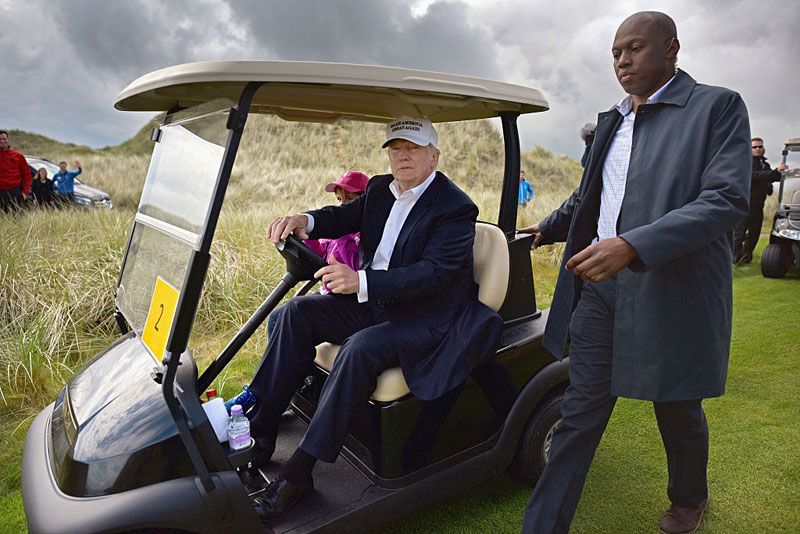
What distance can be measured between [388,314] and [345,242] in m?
1.07

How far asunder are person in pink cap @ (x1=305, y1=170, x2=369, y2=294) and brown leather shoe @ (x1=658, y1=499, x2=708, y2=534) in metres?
1.79

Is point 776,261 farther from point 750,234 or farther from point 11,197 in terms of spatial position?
point 11,197

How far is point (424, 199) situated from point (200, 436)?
120 centimetres

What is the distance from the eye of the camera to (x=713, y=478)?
2486 mm

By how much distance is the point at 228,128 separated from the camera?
5.16 feet

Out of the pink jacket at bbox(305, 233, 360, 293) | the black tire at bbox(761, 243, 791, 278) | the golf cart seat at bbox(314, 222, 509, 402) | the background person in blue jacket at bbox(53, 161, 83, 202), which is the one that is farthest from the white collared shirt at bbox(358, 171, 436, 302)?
the background person in blue jacket at bbox(53, 161, 83, 202)

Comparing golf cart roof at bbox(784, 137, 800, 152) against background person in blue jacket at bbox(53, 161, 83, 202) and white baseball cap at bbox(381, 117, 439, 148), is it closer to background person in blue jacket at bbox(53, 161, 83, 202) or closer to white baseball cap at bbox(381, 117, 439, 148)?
white baseball cap at bbox(381, 117, 439, 148)

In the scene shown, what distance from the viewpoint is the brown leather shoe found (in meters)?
2.11

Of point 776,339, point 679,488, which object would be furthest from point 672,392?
point 776,339

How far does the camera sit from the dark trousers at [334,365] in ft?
6.13

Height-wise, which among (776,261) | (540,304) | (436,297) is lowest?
(540,304)

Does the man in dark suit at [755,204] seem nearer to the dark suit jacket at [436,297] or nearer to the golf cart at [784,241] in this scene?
the golf cart at [784,241]

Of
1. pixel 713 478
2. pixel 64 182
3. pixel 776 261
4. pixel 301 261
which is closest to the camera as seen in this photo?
pixel 301 261

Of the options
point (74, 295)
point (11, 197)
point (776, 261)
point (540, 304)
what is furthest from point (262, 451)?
point (11, 197)
